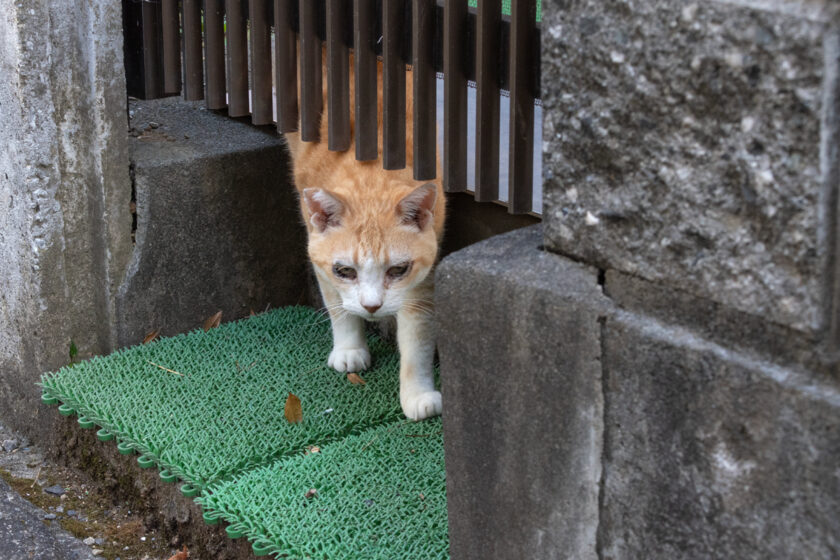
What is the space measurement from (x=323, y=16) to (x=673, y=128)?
6.66 ft

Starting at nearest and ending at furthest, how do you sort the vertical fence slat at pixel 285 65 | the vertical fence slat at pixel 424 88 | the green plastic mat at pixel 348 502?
the green plastic mat at pixel 348 502, the vertical fence slat at pixel 424 88, the vertical fence slat at pixel 285 65

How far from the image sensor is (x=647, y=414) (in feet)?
5.03

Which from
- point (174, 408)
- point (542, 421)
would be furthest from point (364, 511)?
point (542, 421)

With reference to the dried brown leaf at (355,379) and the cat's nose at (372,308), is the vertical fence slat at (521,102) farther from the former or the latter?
the dried brown leaf at (355,379)

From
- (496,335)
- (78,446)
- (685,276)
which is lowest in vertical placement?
(78,446)

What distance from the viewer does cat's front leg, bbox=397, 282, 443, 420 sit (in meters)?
3.22

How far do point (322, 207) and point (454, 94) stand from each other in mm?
577

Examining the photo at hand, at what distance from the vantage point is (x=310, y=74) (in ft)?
10.6

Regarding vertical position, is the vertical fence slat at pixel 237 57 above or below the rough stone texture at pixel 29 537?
above

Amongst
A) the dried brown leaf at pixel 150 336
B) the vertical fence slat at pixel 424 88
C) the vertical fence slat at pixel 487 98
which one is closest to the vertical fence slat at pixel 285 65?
the vertical fence slat at pixel 424 88

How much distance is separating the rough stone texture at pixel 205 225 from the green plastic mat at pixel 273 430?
0.45ft

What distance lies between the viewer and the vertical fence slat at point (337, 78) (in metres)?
3.05

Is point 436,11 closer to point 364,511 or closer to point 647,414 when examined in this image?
point 364,511

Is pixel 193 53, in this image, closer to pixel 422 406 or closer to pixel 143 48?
pixel 143 48
